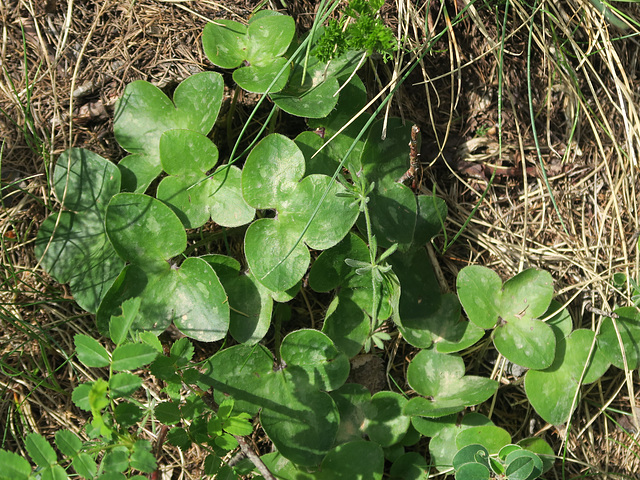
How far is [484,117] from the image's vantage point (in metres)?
1.90

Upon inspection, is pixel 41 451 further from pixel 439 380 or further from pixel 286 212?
pixel 439 380

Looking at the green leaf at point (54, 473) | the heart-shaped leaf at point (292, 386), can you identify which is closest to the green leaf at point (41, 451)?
the green leaf at point (54, 473)

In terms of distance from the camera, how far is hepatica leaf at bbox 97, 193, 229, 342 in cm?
151

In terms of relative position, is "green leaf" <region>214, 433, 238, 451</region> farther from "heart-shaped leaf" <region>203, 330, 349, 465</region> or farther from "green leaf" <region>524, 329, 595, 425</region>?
"green leaf" <region>524, 329, 595, 425</region>

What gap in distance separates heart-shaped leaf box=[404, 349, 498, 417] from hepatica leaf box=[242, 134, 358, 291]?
0.52 m

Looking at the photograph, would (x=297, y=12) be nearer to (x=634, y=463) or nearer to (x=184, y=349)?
(x=184, y=349)

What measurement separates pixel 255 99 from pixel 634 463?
6.10 ft

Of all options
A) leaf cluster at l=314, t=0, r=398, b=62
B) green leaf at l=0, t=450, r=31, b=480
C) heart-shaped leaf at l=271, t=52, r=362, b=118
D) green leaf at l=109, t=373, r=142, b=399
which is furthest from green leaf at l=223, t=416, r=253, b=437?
leaf cluster at l=314, t=0, r=398, b=62

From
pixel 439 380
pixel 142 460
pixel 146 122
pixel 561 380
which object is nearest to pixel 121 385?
pixel 142 460

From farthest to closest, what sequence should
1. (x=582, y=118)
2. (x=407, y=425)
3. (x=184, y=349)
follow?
(x=582, y=118) → (x=407, y=425) → (x=184, y=349)

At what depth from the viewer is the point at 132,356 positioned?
3.59ft

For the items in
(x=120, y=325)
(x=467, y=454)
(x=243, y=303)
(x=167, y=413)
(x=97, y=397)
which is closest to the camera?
(x=97, y=397)

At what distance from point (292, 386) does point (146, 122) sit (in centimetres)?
97

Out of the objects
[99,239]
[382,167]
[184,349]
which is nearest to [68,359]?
[99,239]
